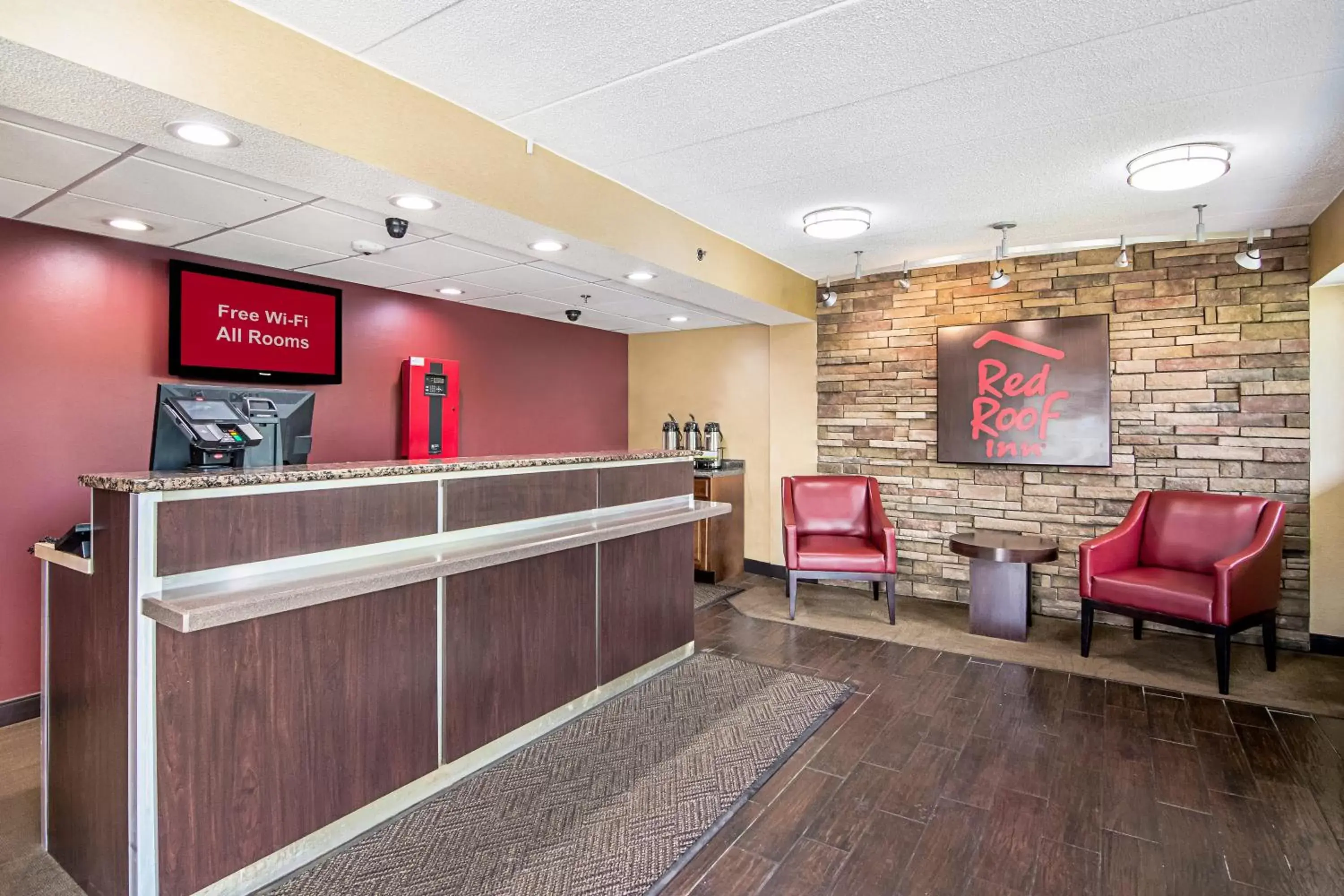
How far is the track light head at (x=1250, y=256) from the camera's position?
3881 millimetres

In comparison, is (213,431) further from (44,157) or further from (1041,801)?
(1041,801)

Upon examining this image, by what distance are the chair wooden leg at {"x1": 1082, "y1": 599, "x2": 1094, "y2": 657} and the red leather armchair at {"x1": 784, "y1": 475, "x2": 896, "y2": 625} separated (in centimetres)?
111

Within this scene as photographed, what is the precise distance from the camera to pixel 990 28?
212 cm

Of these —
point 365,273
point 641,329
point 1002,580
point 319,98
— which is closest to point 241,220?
point 365,273

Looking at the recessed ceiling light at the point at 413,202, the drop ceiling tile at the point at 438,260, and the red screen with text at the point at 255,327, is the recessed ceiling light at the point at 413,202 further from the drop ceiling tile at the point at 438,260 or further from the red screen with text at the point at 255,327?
the red screen with text at the point at 255,327

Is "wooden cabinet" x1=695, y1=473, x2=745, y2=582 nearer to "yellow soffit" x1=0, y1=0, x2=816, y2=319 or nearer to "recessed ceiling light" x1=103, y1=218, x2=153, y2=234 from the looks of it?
"yellow soffit" x1=0, y1=0, x2=816, y2=319

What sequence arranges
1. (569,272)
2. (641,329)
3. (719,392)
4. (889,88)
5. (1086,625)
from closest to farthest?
1. (889,88)
2. (1086,625)
3. (569,272)
4. (719,392)
5. (641,329)

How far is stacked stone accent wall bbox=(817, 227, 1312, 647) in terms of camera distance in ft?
13.8

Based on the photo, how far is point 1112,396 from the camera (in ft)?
15.3

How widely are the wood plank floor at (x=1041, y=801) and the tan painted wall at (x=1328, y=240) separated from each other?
2360 millimetres

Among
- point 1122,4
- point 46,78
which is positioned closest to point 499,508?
point 46,78

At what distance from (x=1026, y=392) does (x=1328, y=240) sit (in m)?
1.72

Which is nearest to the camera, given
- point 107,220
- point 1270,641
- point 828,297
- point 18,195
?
point 18,195

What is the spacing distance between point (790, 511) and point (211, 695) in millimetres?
3888
